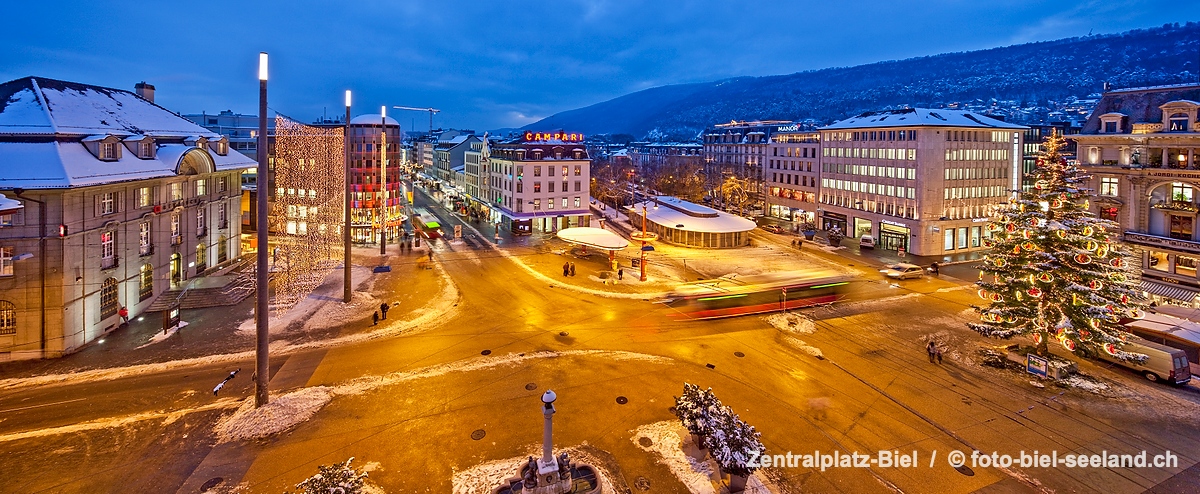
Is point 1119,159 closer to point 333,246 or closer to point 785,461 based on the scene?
point 785,461

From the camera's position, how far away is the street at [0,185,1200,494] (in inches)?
687

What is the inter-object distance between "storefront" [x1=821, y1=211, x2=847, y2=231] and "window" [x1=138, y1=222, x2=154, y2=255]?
2827 inches

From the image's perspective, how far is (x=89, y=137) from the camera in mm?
30344

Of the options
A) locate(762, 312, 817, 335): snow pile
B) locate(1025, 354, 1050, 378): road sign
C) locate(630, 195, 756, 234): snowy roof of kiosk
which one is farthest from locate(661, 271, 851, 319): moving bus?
locate(630, 195, 756, 234): snowy roof of kiosk

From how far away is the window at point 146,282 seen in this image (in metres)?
35.1

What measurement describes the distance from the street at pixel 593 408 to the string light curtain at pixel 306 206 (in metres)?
10.1

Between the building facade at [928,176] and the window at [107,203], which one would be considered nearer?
the window at [107,203]

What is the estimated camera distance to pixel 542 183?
7888cm

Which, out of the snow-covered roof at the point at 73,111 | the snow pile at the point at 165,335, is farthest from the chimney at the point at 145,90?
the snow pile at the point at 165,335

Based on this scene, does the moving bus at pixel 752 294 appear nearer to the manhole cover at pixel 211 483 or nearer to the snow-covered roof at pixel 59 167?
the manhole cover at pixel 211 483

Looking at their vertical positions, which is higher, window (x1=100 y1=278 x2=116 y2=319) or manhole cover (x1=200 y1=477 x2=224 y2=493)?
window (x1=100 y1=278 x2=116 y2=319)

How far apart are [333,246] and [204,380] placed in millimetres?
30983

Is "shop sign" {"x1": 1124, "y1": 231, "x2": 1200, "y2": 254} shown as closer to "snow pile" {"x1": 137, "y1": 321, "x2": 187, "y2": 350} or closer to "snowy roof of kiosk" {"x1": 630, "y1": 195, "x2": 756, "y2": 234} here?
"snowy roof of kiosk" {"x1": 630, "y1": 195, "x2": 756, "y2": 234}

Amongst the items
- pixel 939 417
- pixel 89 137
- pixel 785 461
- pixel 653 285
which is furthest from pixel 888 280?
pixel 89 137
